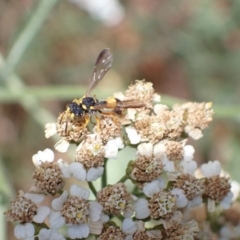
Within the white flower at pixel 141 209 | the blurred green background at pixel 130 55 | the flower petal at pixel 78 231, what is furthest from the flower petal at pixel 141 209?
the blurred green background at pixel 130 55

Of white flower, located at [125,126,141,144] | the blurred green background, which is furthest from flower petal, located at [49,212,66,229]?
the blurred green background

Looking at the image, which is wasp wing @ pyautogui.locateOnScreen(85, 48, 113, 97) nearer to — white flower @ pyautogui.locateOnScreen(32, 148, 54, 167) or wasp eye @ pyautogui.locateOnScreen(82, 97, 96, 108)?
wasp eye @ pyautogui.locateOnScreen(82, 97, 96, 108)

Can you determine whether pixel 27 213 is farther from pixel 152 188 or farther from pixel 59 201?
pixel 152 188

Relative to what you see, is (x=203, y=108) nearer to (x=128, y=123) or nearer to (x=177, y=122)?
(x=177, y=122)

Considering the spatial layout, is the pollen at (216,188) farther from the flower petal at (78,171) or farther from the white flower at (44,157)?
the white flower at (44,157)

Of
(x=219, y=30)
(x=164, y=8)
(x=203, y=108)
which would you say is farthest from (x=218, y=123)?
(x=203, y=108)

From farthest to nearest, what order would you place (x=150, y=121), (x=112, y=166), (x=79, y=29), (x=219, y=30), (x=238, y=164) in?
(x=79, y=29) → (x=219, y=30) → (x=238, y=164) → (x=112, y=166) → (x=150, y=121)
